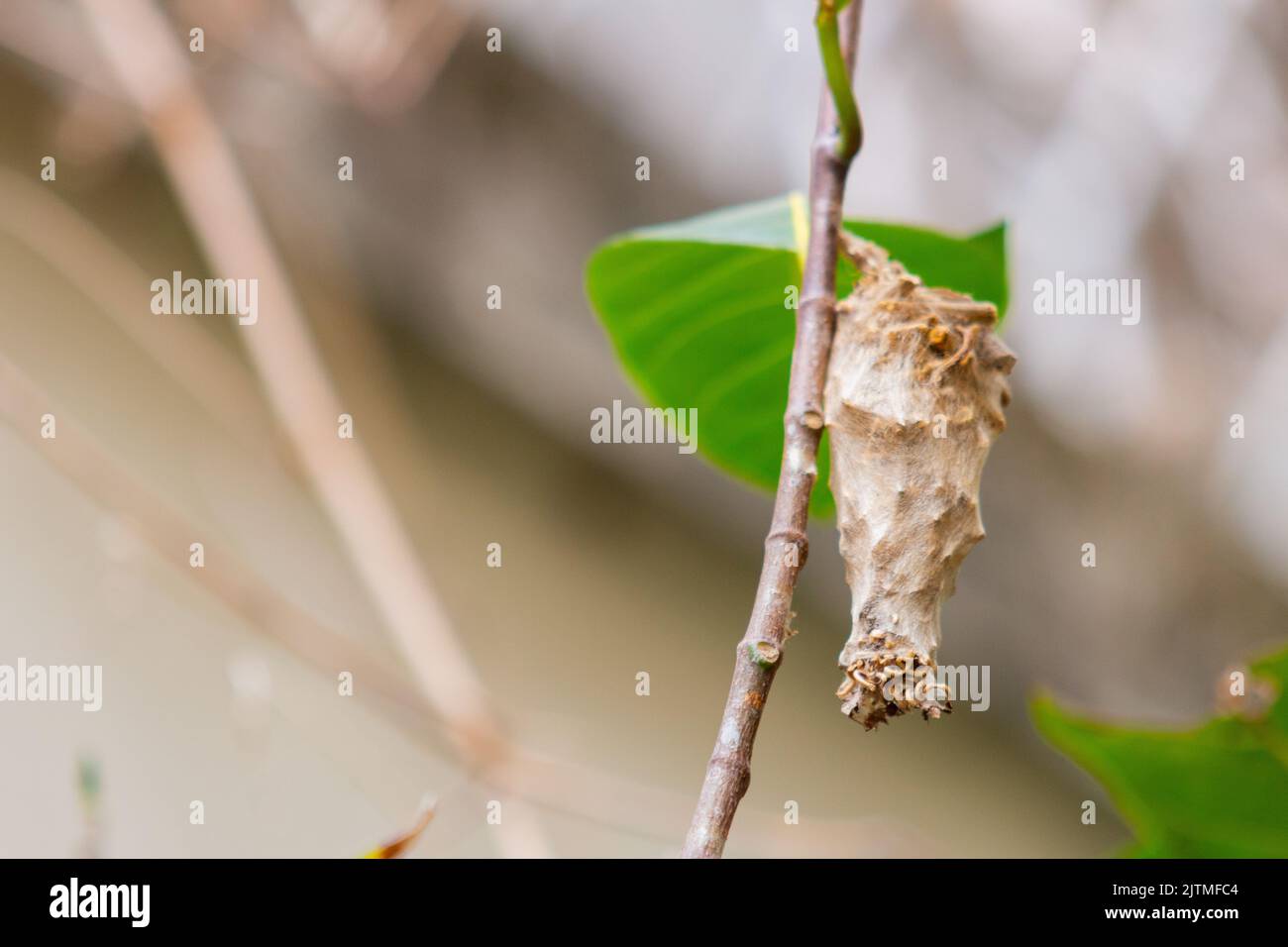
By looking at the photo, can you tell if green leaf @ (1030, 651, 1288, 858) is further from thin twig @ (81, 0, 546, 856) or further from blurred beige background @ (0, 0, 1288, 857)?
thin twig @ (81, 0, 546, 856)

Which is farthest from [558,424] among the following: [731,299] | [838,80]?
[838,80]

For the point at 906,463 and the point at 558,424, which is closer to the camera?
the point at 906,463

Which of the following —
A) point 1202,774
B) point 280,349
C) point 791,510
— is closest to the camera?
point 791,510

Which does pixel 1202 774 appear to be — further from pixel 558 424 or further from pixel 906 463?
pixel 558 424

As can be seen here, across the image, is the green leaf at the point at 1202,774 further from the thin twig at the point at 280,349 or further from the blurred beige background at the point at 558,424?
the thin twig at the point at 280,349

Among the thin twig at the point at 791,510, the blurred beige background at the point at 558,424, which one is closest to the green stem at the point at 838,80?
the thin twig at the point at 791,510

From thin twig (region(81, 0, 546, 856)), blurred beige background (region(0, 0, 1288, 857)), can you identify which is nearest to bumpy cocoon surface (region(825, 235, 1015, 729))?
blurred beige background (region(0, 0, 1288, 857))


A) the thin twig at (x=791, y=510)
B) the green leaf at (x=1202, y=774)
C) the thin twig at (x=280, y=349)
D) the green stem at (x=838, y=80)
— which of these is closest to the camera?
the thin twig at (x=791, y=510)
